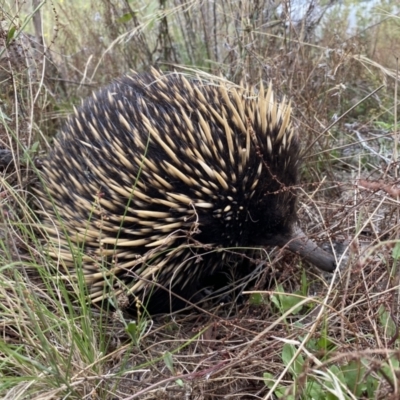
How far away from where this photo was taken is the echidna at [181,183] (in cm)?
179

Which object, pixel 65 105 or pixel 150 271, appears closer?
pixel 150 271

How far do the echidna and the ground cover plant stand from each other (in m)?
0.13

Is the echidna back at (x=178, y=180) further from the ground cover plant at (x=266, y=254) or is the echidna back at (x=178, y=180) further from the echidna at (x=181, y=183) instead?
the ground cover plant at (x=266, y=254)

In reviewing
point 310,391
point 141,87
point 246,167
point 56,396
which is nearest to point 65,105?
point 141,87

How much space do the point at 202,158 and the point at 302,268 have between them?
1.73 feet

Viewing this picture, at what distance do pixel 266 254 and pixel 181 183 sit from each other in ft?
1.23

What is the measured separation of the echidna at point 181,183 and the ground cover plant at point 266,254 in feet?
0.42

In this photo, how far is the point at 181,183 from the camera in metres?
1.81

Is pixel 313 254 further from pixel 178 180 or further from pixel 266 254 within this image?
pixel 178 180

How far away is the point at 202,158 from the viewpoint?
1.79m

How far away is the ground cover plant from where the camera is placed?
1281mm

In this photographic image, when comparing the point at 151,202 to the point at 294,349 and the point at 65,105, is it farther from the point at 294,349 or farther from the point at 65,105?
the point at 65,105

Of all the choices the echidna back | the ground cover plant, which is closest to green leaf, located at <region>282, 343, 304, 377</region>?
the ground cover plant

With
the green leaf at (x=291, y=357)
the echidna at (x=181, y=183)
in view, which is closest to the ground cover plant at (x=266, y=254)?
the green leaf at (x=291, y=357)
